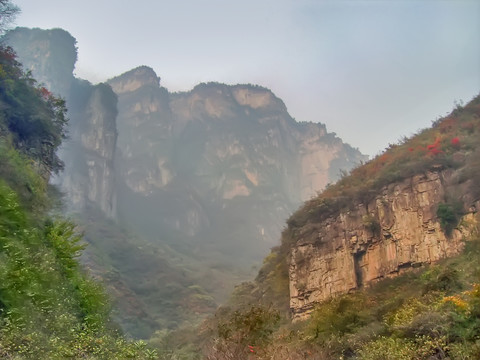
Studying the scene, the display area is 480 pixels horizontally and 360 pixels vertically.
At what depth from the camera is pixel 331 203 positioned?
106 ft

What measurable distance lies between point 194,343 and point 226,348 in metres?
29.1

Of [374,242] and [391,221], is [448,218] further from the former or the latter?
[374,242]

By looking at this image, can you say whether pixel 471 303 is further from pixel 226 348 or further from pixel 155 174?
pixel 155 174

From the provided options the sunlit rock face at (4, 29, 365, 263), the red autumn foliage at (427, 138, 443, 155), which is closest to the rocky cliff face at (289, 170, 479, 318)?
the red autumn foliage at (427, 138, 443, 155)

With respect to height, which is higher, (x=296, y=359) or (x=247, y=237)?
(x=247, y=237)

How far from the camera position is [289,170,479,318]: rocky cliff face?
26953 millimetres

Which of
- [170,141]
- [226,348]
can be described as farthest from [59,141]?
[170,141]

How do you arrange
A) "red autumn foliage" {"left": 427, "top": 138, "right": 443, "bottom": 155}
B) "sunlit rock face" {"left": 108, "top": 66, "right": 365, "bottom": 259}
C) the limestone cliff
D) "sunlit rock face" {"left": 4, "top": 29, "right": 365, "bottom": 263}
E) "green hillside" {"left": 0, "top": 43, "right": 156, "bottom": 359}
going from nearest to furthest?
"green hillside" {"left": 0, "top": 43, "right": 156, "bottom": 359}, the limestone cliff, "red autumn foliage" {"left": 427, "top": 138, "right": 443, "bottom": 155}, "sunlit rock face" {"left": 4, "top": 29, "right": 365, "bottom": 263}, "sunlit rock face" {"left": 108, "top": 66, "right": 365, "bottom": 259}

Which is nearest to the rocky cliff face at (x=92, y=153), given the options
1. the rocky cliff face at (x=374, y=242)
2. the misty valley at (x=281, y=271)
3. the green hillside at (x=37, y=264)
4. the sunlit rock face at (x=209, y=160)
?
the misty valley at (x=281, y=271)

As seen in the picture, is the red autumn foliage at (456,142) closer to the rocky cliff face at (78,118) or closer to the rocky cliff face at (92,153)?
the rocky cliff face at (78,118)

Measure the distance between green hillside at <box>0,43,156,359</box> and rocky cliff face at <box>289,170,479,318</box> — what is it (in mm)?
17612

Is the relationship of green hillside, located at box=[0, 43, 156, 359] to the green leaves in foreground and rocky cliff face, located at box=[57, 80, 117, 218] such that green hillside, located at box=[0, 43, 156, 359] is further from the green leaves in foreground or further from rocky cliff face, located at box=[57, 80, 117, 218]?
rocky cliff face, located at box=[57, 80, 117, 218]

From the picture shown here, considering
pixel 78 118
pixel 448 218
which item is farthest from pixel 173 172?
pixel 448 218

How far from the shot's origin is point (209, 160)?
588ft
